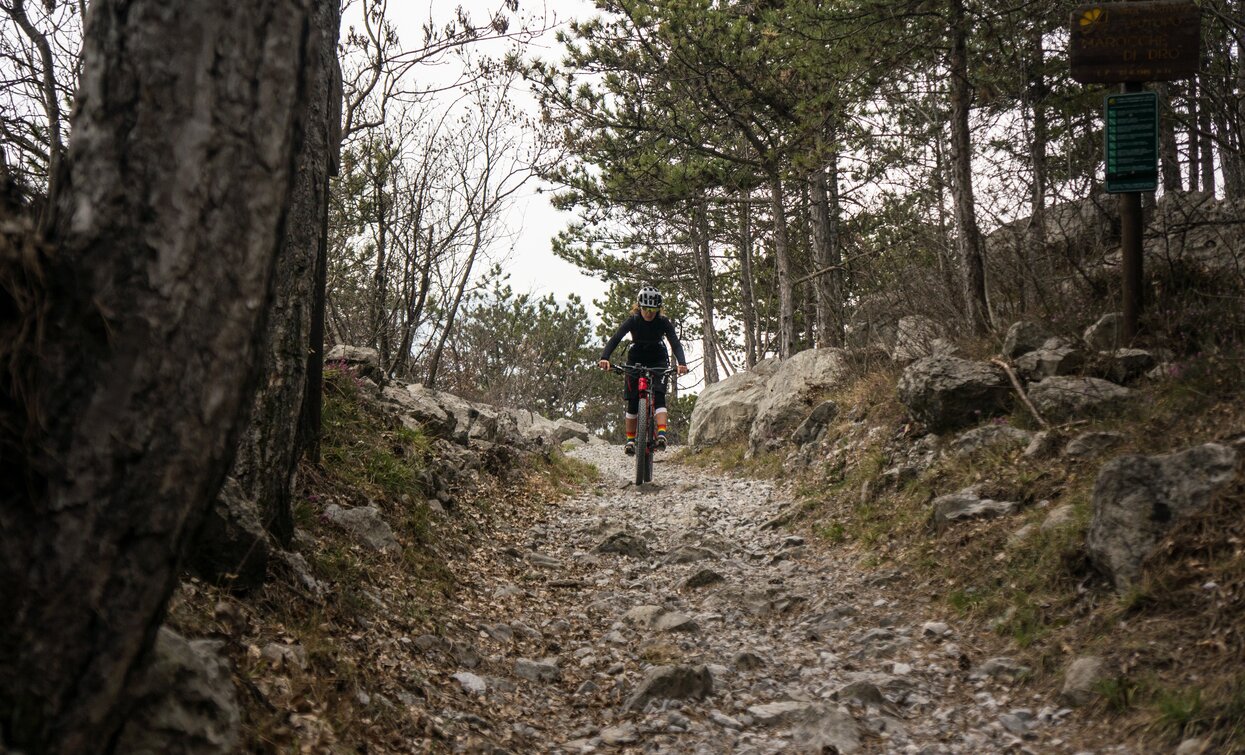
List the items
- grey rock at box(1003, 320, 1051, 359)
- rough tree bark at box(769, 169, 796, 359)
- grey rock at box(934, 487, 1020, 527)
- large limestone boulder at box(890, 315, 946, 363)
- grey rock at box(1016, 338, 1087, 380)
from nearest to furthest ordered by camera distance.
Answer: grey rock at box(934, 487, 1020, 527)
grey rock at box(1016, 338, 1087, 380)
grey rock at box(1003, 320, 1051, 359)
large limestone boulder at box(890, 315, 946, 363)
rough tree bark at box(769, 169, 796, 359)

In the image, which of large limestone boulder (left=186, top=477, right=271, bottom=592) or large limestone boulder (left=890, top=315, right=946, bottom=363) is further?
large limestone boulder (left=890, top=315, right=946, bottom=363)

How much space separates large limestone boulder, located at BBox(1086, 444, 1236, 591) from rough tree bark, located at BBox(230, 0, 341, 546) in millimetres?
4296

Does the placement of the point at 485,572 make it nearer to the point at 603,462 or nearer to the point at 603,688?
the point at 603,688

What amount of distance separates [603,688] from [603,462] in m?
12.7

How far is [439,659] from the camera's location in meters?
4.52

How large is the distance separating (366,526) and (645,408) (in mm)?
5622

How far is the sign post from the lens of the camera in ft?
20.9

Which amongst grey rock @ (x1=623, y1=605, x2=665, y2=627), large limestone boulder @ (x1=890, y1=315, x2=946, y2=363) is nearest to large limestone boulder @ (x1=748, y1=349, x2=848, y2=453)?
large limestone boulder @ (x1=890, y1=315, x2=946, y2=363)

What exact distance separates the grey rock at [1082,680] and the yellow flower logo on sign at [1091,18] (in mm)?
5013

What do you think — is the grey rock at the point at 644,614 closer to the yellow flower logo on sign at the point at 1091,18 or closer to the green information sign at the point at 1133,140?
the green information sign at the point at 1133,140

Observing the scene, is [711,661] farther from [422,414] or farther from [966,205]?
[966,205]

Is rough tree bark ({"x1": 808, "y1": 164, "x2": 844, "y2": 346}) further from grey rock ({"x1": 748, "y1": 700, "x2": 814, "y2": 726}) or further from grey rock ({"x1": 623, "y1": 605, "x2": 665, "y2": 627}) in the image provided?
grey rock ({"x1": 748, "y1": 700, "x2": 814, "y2": 726})

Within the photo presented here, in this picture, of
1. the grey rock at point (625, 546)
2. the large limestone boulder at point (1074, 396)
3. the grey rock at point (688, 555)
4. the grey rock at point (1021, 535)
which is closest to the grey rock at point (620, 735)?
the grey rock at point (1021, 535)

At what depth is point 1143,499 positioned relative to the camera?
432 cm
